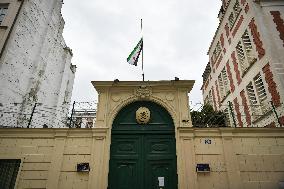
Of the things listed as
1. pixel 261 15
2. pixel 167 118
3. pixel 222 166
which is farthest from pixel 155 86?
pixel 261 15

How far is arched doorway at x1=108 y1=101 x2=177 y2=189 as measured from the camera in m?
8.30

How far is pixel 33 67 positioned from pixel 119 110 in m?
10.6

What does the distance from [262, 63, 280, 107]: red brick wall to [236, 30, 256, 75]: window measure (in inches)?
71.9

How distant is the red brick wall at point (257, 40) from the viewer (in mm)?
13461

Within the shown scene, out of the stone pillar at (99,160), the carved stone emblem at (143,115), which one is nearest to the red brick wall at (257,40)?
the carved stone emblem at (143,115)

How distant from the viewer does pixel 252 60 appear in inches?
567

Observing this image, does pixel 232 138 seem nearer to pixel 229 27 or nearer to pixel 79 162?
pixel 79 162

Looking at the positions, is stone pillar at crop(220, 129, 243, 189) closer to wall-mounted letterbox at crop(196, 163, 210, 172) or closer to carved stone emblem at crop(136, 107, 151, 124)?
wall-mounted letterbox at crop(196, 163, 210, 172)

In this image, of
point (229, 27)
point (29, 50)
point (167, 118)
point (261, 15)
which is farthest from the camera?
point (229, 27)

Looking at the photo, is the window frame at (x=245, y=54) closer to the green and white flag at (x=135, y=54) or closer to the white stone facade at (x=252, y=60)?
the white stone facade at (x=252, y=60)

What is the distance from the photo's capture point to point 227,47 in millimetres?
19125

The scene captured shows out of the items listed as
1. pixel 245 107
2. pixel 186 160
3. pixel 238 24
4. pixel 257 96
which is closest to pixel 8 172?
pixel 186 160

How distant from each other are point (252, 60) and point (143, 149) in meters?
10.2

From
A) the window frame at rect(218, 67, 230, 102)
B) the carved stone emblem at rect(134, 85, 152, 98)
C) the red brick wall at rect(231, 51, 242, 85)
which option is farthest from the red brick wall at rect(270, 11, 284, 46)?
the carved stone emblem at rect(134, 85, 152, 98)
